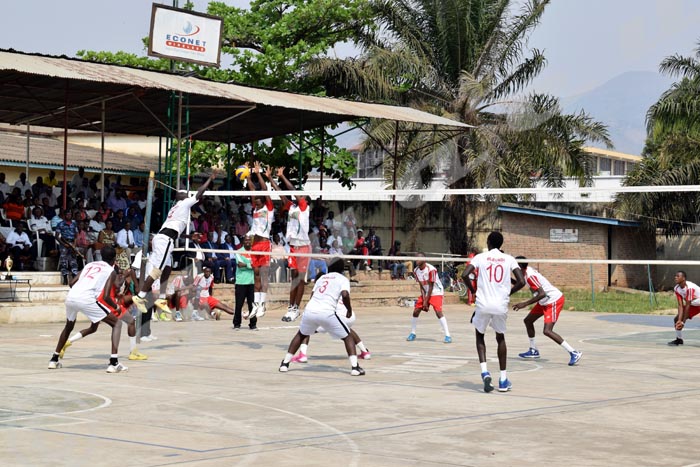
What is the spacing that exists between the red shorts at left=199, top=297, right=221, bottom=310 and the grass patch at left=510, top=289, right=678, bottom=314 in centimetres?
1296

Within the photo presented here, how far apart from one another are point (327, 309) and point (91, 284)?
338 cm

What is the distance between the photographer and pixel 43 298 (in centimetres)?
2472

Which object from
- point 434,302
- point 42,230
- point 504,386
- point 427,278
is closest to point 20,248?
point 42,230

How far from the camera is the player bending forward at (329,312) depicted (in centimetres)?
1472

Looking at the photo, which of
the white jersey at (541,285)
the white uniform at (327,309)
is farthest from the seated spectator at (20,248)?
the white jersey at (541,285)

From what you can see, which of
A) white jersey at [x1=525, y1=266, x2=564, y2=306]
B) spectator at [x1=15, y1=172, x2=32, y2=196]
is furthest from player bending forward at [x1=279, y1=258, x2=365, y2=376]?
spectator at [x1=15, y1=172, x2=32, y2=196]

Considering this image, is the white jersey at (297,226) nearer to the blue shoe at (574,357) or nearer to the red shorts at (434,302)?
the red shorts at (434,302)

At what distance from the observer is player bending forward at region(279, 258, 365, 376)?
1472 centimetres

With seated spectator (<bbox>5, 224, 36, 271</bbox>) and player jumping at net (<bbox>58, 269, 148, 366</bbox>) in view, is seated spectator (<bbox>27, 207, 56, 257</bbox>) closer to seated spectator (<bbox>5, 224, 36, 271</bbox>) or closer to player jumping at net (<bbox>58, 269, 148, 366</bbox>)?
seated spectator (<bbox>5, 224, 36, 271</bbox>)

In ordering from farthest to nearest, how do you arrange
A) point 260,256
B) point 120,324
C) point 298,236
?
point 260,256, point 298,236, point 120,324

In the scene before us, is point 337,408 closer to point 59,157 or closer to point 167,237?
point 167,237

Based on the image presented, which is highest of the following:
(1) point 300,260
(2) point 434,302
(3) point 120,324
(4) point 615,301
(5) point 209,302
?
(1) point 300,260

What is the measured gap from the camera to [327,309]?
14.7 m

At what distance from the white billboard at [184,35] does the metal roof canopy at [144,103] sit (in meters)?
1.79
